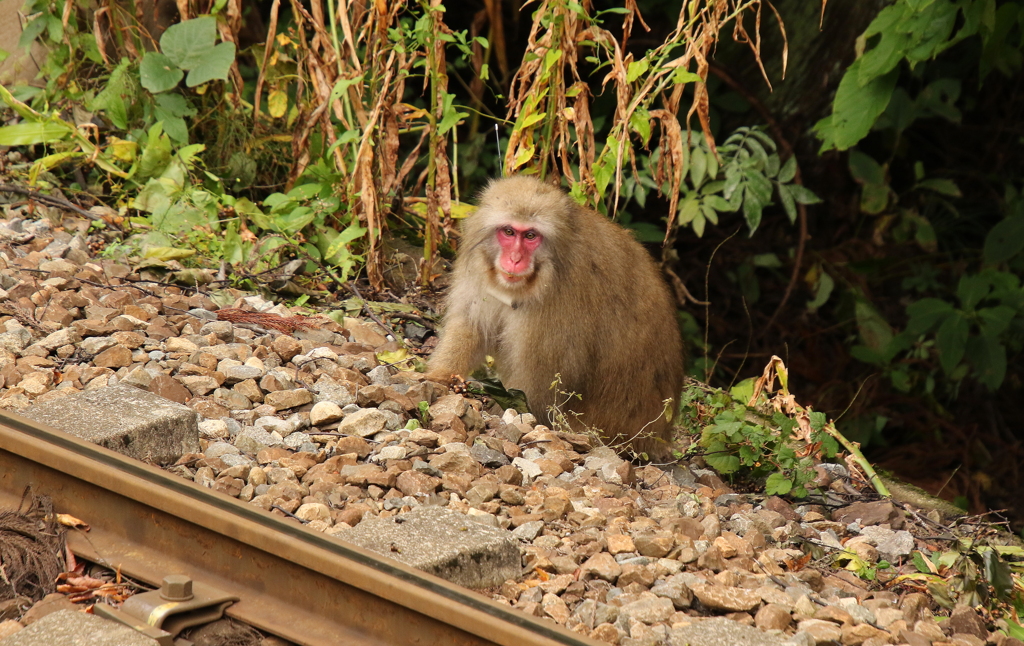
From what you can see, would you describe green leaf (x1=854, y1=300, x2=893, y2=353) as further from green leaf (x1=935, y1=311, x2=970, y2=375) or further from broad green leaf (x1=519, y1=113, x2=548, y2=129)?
broad green leaf (x1=519, y1=113, x2=548, y2=129)

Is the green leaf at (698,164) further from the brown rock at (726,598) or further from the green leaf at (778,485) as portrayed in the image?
the brown rock at (726,598)

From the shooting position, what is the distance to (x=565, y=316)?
441cm

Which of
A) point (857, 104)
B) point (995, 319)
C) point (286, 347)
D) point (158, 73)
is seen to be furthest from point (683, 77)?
point (995, 319)

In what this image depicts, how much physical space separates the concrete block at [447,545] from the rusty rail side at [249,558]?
143 millimetres

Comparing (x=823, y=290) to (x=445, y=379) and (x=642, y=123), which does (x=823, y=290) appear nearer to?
(x=642, y=123)

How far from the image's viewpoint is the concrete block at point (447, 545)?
260 centimetres

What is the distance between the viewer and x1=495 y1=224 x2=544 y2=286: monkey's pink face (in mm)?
4328

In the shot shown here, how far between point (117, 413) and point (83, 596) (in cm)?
80

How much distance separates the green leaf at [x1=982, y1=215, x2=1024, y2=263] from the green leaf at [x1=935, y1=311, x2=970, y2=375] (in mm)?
415

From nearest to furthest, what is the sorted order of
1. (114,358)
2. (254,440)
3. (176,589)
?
(176,589)
(254,440)
(114,358)

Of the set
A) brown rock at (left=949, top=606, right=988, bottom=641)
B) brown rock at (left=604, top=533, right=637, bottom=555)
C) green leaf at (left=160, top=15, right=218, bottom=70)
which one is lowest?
brown rock at (left=949, top=606, right=988, bottom=641)

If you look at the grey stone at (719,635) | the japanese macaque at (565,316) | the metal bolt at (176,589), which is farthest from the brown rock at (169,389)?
the grey stone at (719,635)

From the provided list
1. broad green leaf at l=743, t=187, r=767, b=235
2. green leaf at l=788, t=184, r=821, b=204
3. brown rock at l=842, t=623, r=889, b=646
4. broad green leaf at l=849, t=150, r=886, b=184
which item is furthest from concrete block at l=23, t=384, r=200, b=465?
broad green leaf at l=849, t=150, r=886, b=184

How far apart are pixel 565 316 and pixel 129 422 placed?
1930 millimetres
